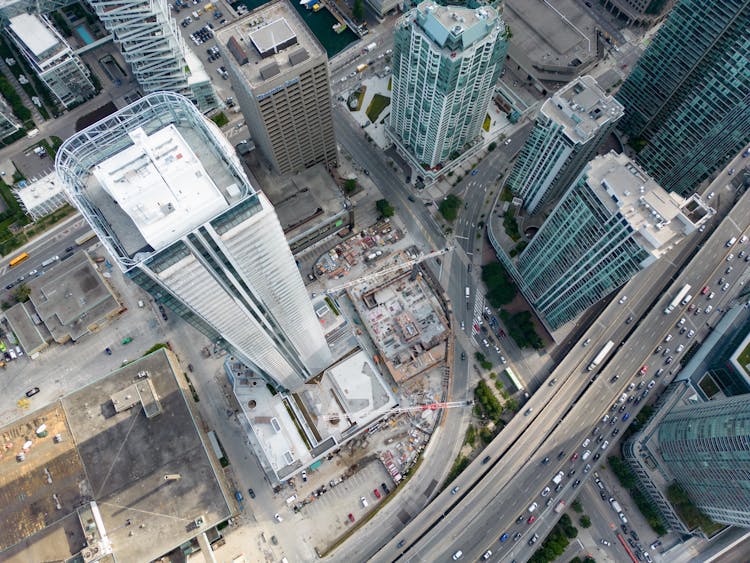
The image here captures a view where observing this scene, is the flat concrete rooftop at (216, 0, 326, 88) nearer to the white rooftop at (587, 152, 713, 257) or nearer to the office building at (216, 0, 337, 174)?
the office building at (216, 0, 337, 174)

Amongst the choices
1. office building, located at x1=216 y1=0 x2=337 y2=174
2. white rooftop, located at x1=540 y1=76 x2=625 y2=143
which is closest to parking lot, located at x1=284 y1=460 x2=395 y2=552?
office building, located at x1=216 y1=0 x2=337 y2=174

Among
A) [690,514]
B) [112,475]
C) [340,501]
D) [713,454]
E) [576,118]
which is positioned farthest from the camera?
[340,501]

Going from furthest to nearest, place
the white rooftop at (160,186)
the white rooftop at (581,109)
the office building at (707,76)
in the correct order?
the white rooftop at (581,109) < the office building at (707,76) < the white rooftop at (160,186)

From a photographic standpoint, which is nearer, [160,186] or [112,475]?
[160,186]

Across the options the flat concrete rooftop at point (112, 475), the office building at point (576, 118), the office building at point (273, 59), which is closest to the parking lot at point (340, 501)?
the flat concrete rooftop at point (112, 475)

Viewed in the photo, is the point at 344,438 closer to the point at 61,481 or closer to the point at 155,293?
the point at 61,481

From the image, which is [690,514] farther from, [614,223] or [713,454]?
[614,223]

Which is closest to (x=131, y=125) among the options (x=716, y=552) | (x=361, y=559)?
(x=361, y=559)

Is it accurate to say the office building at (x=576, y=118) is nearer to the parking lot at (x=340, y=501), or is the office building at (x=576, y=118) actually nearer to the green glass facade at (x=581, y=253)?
the green glass facade at (x=581, y=253)

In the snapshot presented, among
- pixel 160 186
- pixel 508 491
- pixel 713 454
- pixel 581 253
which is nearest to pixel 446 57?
pixel 581 253
